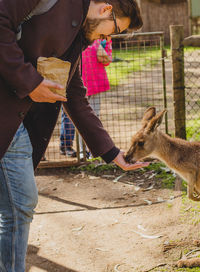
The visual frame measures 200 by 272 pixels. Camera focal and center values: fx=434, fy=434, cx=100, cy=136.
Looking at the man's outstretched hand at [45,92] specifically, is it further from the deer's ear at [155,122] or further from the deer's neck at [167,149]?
the deer's neck at [167,149]

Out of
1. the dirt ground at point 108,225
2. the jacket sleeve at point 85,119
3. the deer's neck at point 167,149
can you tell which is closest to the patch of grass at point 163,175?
the dirt ground at point 108,225

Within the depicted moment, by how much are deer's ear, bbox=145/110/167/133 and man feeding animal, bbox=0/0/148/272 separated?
144cm

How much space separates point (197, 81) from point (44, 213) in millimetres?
5987

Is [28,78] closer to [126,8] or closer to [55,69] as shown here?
[55,69]

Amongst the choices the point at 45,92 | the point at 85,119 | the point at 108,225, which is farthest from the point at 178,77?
the point at 45,92

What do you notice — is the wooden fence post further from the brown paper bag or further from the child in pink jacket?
the brown paper bag

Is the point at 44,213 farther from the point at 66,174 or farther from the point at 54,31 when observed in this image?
the point at 54,31

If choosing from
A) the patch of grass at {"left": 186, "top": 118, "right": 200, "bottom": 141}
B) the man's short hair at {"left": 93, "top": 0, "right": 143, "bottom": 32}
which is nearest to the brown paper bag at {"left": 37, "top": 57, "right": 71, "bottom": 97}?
the man's short hair at {"left": 93, "top": 0, "right": 143, "bottom": 32}

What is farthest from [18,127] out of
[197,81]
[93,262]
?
[197,81]

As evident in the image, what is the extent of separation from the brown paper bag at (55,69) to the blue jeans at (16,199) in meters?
0.31

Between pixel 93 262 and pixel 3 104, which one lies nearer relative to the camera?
pixel 3 104

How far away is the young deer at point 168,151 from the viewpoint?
3867 mm

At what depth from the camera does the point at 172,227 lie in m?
3.88

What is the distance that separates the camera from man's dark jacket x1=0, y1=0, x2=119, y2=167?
2031 mm
